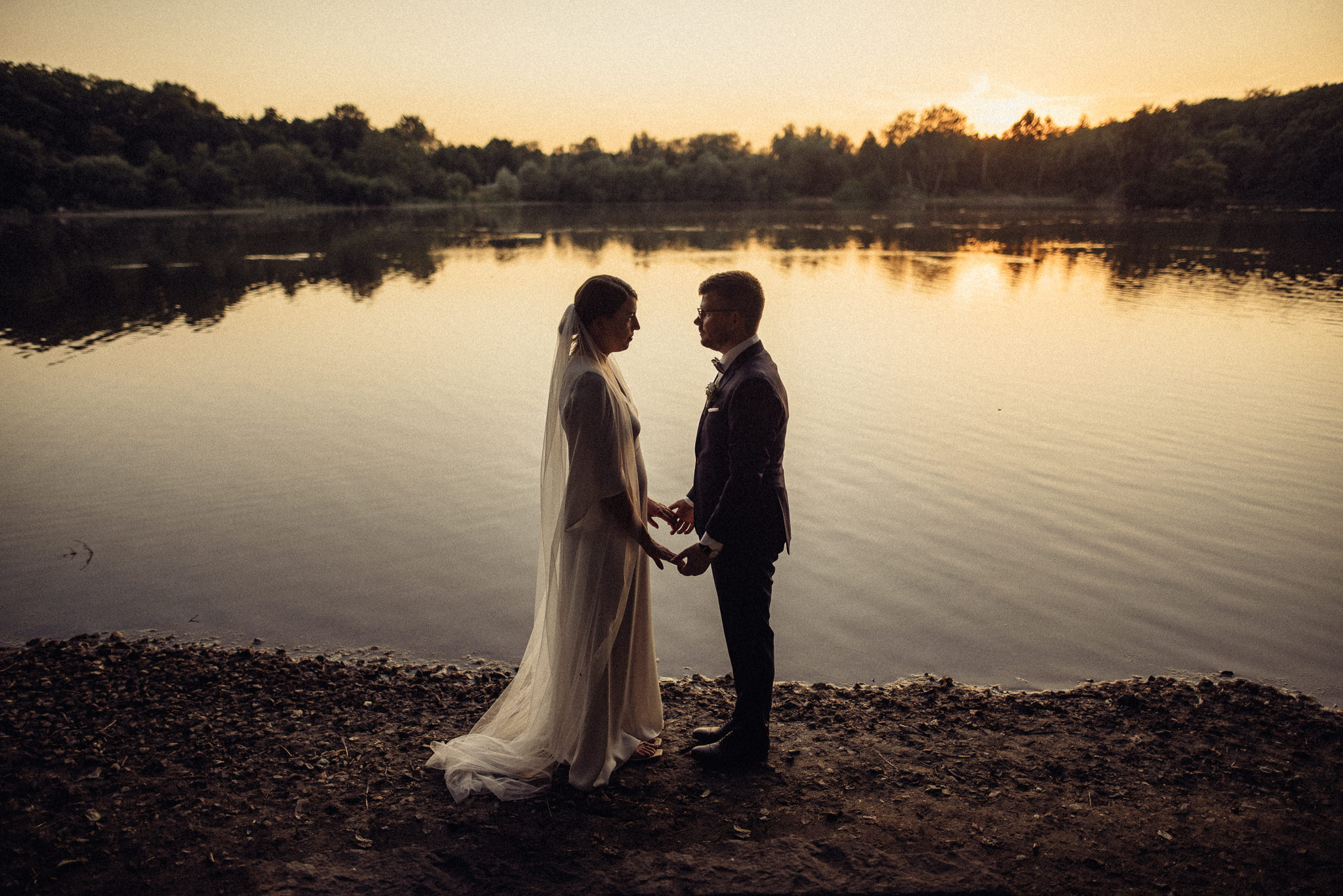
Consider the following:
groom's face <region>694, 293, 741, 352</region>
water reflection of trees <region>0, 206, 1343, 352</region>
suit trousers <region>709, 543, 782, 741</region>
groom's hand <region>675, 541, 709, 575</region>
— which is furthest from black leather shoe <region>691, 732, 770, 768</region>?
water reflection of trees <region>0, 206, 1343, 352</region>

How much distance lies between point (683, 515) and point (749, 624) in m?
0.74

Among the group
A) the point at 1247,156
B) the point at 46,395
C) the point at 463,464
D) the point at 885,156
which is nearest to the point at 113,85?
the point at 885,156

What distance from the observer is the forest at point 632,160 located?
7750cm

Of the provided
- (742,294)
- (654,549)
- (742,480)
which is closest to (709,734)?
(654,549)

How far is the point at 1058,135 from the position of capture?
133m

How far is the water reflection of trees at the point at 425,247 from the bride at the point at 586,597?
19.0 m

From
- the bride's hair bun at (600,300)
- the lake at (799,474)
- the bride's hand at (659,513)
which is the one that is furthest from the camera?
the lake at (799,474)

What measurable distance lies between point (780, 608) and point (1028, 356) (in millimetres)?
12232

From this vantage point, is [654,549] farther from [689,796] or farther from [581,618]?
[689,796]

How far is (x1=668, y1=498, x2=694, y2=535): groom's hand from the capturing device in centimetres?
421

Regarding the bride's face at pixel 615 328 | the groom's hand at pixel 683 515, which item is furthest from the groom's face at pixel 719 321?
the groom's hand at pixel 683 515

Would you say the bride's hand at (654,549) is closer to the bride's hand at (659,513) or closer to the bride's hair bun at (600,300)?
the bride's hand at (659,513)

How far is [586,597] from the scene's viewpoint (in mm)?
3672

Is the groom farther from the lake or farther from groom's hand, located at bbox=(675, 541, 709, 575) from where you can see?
the lake
